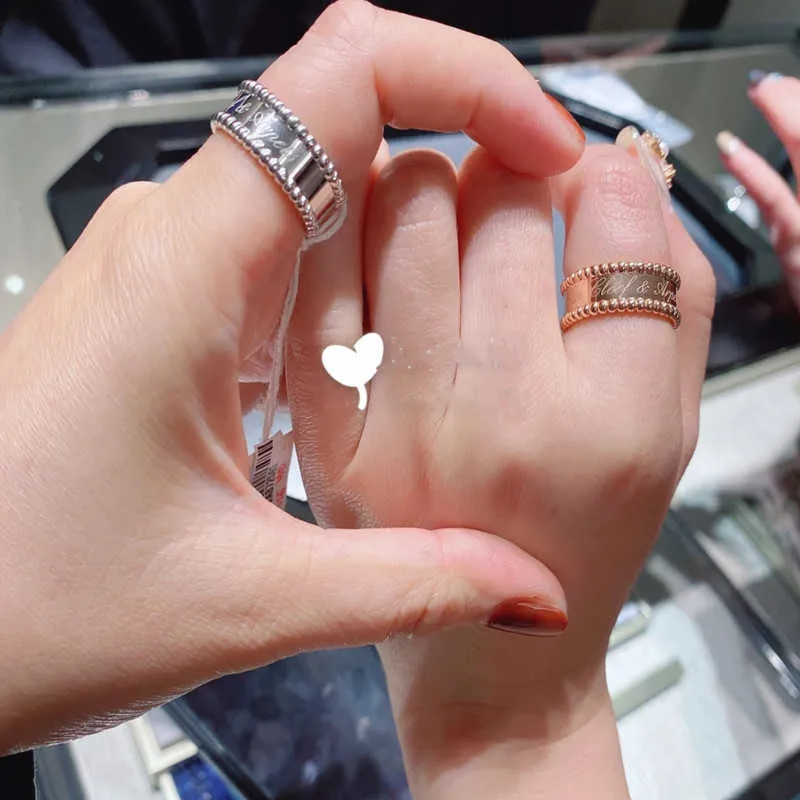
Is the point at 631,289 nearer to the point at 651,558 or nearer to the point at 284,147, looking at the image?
the point at 284,147

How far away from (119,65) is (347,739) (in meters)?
0.96

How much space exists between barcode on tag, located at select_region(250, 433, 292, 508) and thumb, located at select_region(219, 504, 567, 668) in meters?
0.05

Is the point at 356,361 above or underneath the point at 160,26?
underneath

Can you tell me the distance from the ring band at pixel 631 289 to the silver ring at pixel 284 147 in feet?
0.57

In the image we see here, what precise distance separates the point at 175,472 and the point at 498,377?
0.20 meters

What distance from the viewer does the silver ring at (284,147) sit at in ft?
1.23

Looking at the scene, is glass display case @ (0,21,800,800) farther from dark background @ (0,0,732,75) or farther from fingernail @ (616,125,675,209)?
fingernail @ (616,125,675,209)

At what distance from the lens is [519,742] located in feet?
1.84

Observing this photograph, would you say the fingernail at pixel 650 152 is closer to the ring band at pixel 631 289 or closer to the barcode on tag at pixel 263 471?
the ring band at pixel 631 289

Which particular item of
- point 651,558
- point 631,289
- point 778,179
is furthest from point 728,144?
point 631,289

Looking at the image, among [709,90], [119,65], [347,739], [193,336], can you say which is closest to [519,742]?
[347,739]

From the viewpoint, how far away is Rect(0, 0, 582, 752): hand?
0.36 metres

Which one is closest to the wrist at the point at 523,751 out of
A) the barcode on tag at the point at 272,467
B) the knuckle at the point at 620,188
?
the barcode on tag at the point at 272,467

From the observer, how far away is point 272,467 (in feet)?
1.57
